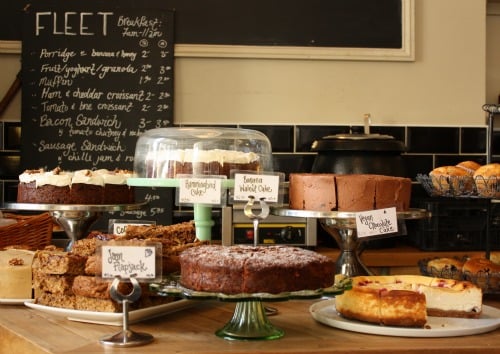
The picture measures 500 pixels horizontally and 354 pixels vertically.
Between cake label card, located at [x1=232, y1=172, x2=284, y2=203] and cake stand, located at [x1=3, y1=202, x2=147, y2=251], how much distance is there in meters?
0.72

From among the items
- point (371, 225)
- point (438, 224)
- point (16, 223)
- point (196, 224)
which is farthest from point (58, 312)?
point (438, 224)

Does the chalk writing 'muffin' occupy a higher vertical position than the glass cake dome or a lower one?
higher

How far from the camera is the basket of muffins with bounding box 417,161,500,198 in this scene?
2229mm

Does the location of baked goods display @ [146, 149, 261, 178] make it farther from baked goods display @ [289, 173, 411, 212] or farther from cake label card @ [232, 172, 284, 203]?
cake label card @ [232, 172, 284, 203]

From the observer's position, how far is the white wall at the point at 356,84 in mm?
4035

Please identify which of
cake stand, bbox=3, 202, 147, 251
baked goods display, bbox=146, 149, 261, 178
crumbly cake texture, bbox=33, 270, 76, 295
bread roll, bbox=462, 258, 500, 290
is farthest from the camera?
cake stand, bbox=3, 202, 147, 251

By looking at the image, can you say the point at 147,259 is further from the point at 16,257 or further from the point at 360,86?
the point at 360,86

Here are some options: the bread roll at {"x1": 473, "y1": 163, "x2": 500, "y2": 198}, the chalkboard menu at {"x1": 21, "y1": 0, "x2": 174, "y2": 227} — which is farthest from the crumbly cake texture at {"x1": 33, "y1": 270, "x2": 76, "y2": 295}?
the chalkboard menu at {"x1": 21, "y1": 0, "x2": 174, "y2": 227}

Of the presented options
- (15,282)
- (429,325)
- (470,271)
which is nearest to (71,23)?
(15,282)

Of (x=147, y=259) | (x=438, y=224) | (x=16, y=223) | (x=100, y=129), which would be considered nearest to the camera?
(x=147, y=259)

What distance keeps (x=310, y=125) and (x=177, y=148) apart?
1.66 meters

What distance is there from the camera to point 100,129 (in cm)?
404

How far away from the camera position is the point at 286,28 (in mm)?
4039

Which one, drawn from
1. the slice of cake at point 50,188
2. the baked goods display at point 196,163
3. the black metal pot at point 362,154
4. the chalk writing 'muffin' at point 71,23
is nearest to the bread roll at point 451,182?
the baked goods display at point 196,163
